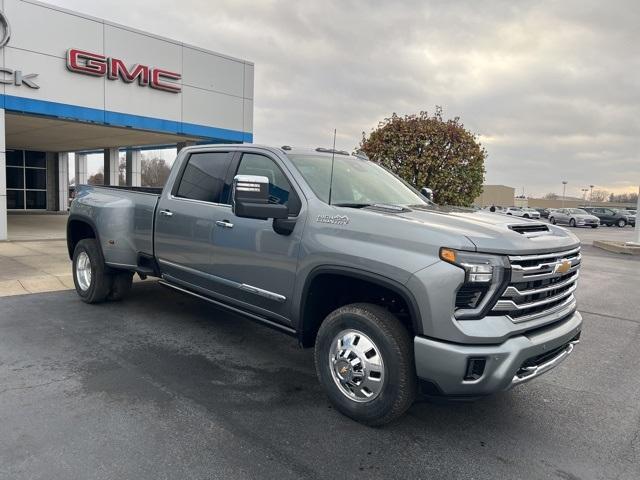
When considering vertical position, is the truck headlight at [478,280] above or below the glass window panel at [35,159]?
below

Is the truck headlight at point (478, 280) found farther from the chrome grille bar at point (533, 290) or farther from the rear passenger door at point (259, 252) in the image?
the rear passenger door at point (259, 252)

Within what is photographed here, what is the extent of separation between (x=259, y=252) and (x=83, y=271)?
3.57 m

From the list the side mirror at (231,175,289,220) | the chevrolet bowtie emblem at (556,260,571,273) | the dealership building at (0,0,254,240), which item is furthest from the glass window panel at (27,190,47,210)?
the chevrolet bowtie emblem at (556,260,571,273)

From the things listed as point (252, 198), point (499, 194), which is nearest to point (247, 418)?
point (252, 198)

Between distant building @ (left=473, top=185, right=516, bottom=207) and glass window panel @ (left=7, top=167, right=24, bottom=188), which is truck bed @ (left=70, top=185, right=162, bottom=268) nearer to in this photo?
glass window panel @ (left=7, top=167, right=24, bottom=188)

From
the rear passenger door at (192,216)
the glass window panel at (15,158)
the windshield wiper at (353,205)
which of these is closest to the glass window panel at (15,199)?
the glass window panel at (15,158)

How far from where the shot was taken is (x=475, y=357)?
9.60 feet

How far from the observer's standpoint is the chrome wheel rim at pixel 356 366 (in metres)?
3.32

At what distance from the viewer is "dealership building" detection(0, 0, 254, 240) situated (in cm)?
1300

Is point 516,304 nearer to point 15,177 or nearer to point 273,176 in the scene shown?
point 273,176

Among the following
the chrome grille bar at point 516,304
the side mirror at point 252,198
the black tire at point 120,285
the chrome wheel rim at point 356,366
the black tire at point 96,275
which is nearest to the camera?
the chrome grille bar at point 516,304

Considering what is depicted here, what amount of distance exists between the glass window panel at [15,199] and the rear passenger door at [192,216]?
91.2 ft

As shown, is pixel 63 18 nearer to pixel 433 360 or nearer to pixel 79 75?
pixel 79 75

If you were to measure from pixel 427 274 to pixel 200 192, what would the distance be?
111 inches
